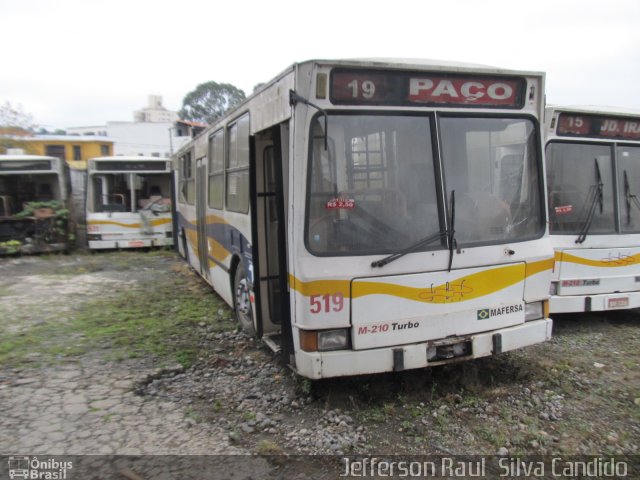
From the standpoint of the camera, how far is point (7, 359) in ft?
16.6

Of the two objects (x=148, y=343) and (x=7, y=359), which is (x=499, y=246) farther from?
(x=7, y=359)

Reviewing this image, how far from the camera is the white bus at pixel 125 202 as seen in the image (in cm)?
1315

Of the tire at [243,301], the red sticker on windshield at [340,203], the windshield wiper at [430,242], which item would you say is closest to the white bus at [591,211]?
the windshield wiper at [430,242]

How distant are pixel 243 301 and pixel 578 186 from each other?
4195 millimetres

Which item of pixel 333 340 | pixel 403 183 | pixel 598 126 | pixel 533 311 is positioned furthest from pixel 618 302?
pixel 333 340

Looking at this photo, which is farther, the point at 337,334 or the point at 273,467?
the point at 337,334

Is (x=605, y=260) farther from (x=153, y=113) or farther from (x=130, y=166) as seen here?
(x=153, y=113)

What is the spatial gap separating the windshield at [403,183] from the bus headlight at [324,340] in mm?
595

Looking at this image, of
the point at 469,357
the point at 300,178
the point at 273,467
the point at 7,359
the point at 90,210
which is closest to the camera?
the point at 273,467

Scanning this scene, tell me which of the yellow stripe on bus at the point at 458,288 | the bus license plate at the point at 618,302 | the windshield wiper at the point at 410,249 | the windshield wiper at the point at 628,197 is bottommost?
the bus license plate at the point at 618,302

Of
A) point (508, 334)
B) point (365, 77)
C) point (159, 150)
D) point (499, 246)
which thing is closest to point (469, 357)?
point (508, 334)

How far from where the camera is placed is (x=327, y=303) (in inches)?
140

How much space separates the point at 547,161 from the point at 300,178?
3562mm

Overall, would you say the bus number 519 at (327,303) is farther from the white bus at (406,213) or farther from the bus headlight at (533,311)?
the bus headlight at (533,311)
